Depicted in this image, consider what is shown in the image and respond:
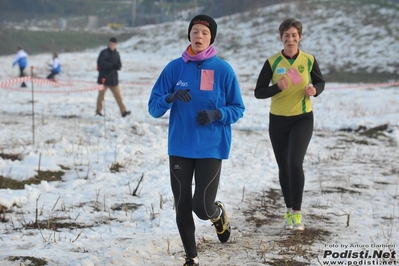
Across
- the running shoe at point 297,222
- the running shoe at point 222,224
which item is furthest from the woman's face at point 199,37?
the running shoe at point 297,222

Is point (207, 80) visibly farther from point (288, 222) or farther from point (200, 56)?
point (288, 222)

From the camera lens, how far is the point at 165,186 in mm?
6516

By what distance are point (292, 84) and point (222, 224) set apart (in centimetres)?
155

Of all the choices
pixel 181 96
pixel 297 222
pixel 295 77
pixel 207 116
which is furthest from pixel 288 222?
pixel 181 96

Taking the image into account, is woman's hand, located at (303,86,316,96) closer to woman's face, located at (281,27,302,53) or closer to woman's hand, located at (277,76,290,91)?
woman's hand, located at (277,76,290,91)

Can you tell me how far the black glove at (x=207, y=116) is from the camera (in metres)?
3.68

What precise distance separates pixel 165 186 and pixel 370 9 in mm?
35838

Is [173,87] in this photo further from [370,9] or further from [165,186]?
[370,9]

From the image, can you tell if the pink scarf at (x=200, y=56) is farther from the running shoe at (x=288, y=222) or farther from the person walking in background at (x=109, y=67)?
the person walking in background at (x=109, y=67)

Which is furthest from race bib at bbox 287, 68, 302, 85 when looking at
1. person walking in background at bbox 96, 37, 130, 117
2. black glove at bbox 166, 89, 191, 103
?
person walking in background at bbox 96, 37, 130, 117

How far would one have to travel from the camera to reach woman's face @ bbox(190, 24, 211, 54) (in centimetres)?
384

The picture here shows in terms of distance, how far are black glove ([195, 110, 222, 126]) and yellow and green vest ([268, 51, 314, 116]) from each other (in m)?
1.55

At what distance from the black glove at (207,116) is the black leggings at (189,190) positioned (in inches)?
11.8

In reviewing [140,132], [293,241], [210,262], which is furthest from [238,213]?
[140,132]
